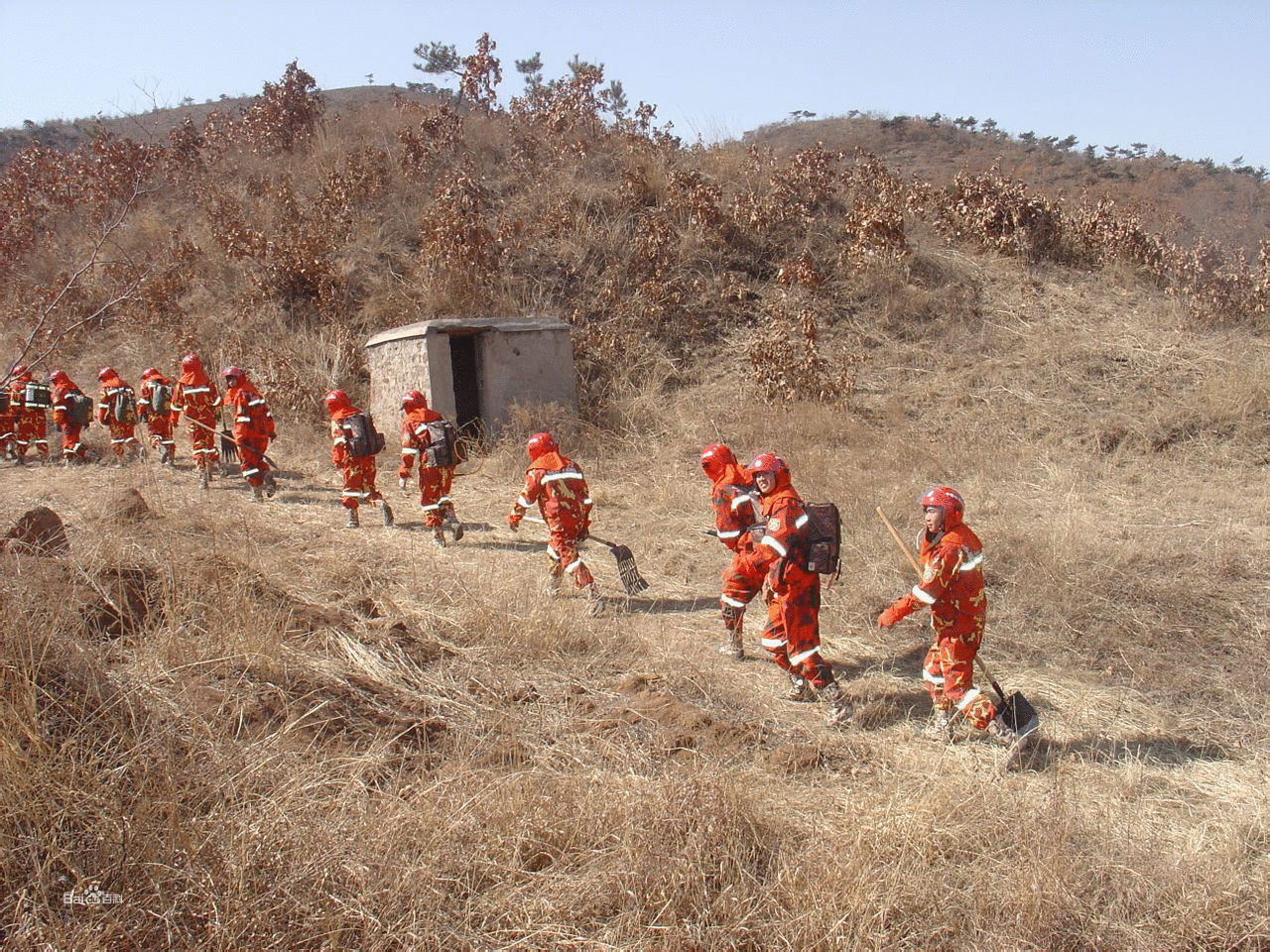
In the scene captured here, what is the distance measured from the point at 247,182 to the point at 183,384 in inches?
395

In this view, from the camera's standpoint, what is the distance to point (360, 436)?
9.08 m

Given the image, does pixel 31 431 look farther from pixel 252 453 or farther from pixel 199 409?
pixel 252 453

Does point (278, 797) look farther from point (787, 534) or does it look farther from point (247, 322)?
point (247, 322)

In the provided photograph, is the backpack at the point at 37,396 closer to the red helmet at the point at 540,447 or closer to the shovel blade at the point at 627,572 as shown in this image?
the red helmet at the point at 540,447

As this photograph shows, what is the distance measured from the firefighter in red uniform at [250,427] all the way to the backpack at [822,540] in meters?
7.07

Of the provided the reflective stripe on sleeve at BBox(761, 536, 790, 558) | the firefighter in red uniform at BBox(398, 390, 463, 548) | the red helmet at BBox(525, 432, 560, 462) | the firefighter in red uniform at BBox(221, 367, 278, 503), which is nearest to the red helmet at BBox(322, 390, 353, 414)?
the firefighter in red uniform at BBox(398, 390, 463, 548)

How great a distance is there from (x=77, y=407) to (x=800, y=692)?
35.5 ft

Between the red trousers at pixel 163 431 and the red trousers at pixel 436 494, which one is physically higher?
the red trousers at pixel 163 431

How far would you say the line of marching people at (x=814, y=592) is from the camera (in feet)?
16.1

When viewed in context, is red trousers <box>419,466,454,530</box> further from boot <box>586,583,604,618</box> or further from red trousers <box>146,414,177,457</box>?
red trousers <box>146,414,177,457</box>

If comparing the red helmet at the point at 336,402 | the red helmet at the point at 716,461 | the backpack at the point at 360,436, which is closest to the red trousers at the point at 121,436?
the red helmet at the point at 336,402

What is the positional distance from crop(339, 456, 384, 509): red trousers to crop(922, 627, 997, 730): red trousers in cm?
618

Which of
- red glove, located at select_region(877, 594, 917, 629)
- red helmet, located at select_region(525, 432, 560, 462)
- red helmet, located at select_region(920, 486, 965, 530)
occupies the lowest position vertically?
red glove, located at select_region(877, 594, 917, 629)

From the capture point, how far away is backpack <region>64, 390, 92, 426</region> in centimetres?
1231
